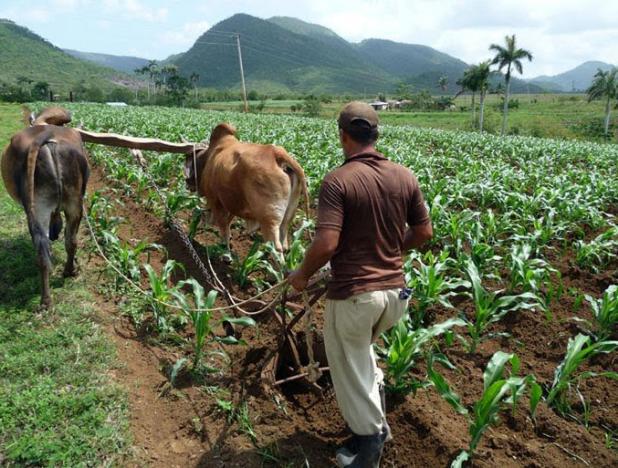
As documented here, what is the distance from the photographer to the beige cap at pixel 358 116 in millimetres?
2627

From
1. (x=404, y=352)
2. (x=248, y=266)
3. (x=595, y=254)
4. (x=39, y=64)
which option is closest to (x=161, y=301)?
(x=248, y=266)

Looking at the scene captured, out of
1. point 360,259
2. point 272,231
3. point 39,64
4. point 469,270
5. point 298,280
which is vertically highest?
point 39,64

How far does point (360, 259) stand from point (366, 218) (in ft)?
0.81

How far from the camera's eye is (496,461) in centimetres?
314

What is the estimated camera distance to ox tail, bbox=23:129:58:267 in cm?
468

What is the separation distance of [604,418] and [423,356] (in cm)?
141

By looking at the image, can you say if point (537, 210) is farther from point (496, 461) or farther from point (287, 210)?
point (496, 461)

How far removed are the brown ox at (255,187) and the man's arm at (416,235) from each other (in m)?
2.51

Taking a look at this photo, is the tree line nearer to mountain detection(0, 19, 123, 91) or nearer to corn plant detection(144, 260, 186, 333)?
corn plant detection(144, 260, 186, 333)

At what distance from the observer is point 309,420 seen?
363 centimetres

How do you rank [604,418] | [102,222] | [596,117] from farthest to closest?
[596,117] < [102,222] < [604,418]

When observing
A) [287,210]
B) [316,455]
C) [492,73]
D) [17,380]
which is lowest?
[316,455]

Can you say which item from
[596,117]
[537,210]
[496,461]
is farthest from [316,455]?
[596,117]

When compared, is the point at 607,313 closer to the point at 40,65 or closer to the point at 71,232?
the point at 71,232
